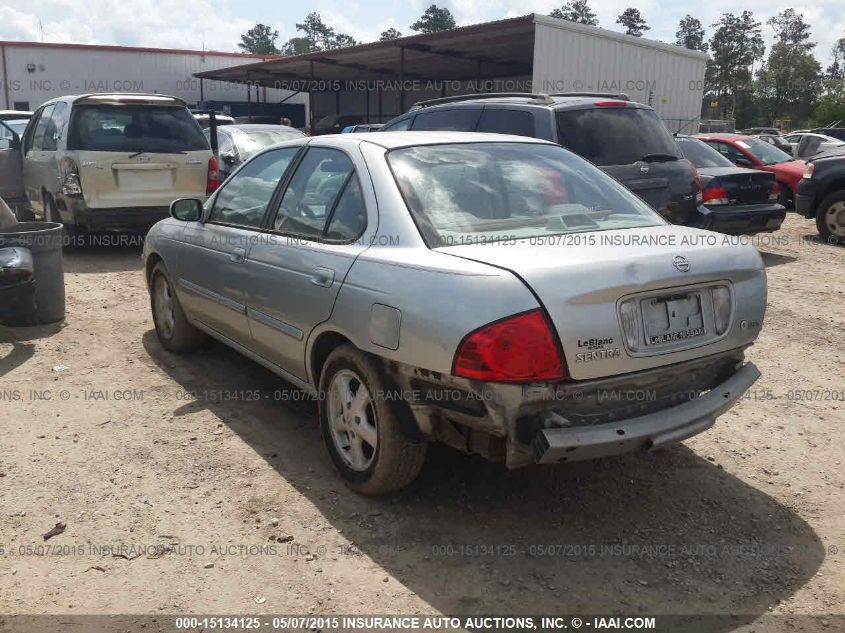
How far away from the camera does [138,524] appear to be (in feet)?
11.2

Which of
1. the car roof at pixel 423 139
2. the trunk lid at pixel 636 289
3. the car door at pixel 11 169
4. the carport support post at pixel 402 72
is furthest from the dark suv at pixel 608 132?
the carport support post at pixel 402 72

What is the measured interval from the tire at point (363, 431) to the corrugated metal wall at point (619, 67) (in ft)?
41.7

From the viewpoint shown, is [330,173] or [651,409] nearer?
[651,409]

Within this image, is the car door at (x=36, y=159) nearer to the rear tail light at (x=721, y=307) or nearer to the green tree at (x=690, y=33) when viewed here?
the rear tail light at (x=721, y=307)

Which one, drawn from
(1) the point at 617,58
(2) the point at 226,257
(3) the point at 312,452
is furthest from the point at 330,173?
(1) the point at 617,58

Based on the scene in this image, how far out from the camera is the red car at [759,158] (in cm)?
1334

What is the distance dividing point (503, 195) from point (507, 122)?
154 inches

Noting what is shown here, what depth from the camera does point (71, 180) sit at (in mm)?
8773

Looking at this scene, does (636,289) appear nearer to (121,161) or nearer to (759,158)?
(121,161)

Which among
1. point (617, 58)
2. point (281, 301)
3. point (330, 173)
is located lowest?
point (281, 301)

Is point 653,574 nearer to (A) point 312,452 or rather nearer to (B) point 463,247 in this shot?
(B) point 463,247

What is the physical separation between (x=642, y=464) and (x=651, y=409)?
98cm

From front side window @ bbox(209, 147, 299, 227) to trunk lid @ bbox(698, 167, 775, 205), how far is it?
652 cm

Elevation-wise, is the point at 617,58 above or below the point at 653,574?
above
